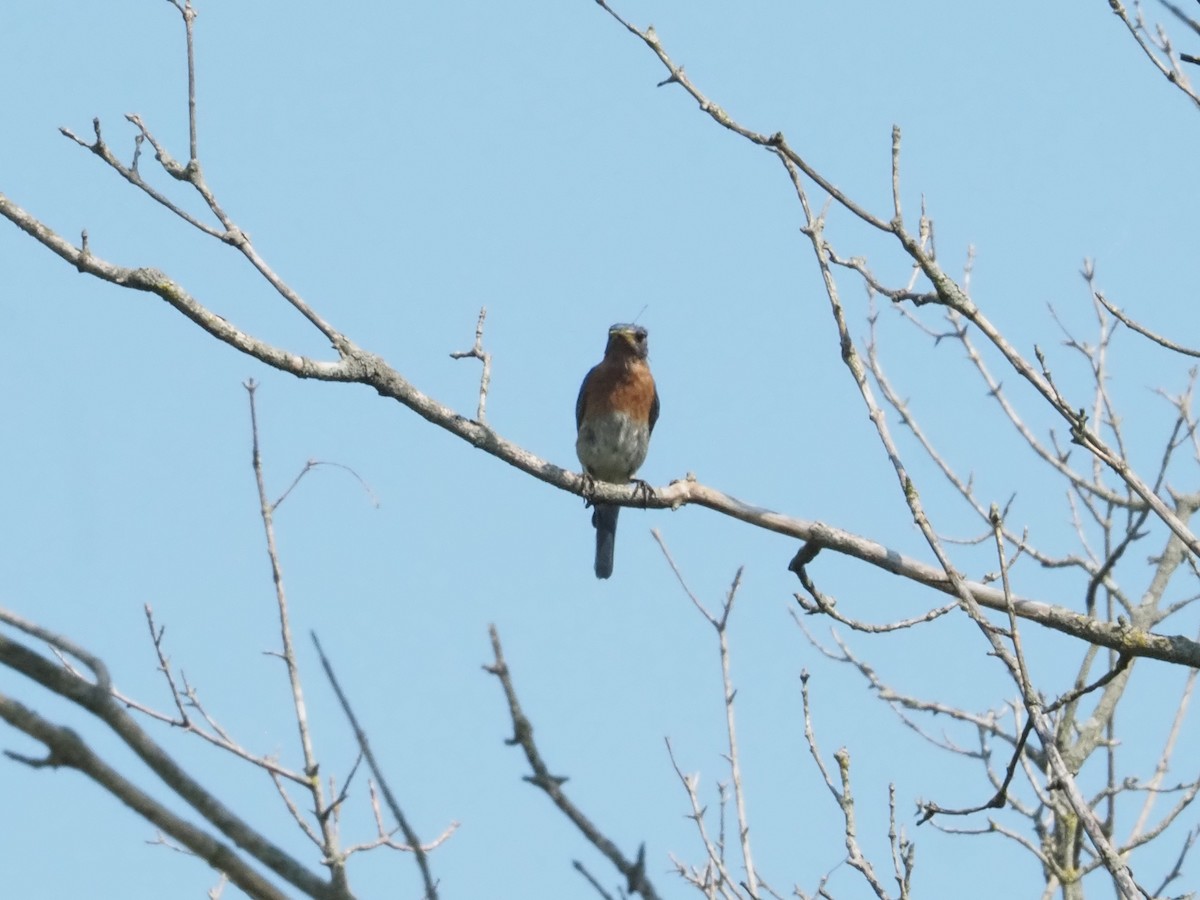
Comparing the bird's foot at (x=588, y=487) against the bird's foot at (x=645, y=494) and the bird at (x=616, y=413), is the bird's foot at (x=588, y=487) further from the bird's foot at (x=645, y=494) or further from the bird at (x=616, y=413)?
the bird at (x=616, y=413)

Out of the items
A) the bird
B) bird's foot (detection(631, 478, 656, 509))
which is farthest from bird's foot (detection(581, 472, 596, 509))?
the bird

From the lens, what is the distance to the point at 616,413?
35.1 feet

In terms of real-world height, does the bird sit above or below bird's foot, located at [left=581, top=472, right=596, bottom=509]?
above

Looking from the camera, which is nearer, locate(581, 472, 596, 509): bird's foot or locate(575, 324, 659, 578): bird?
locate(581, 472, 596, 509): bird's foot

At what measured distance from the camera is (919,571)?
5.27 metres

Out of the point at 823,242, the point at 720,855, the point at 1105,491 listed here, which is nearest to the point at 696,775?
the point at 720,855

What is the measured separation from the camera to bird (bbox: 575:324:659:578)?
10.7 metres

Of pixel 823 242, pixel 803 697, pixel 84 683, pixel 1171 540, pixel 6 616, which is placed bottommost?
pixel 84 683

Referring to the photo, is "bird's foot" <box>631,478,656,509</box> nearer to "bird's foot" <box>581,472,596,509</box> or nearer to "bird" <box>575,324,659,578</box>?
"bird's foot" <box>581,472,596,509</box>

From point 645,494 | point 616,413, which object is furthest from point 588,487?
point 616,413

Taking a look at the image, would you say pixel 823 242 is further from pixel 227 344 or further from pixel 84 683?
pixel 84 683

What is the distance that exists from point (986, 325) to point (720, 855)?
8.02 feet

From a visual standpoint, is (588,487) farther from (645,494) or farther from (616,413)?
(616,413)

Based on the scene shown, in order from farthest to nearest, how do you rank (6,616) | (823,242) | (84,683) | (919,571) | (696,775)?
(696,775) → (919,571) → (823,242) → (6,616) → (84,683)
